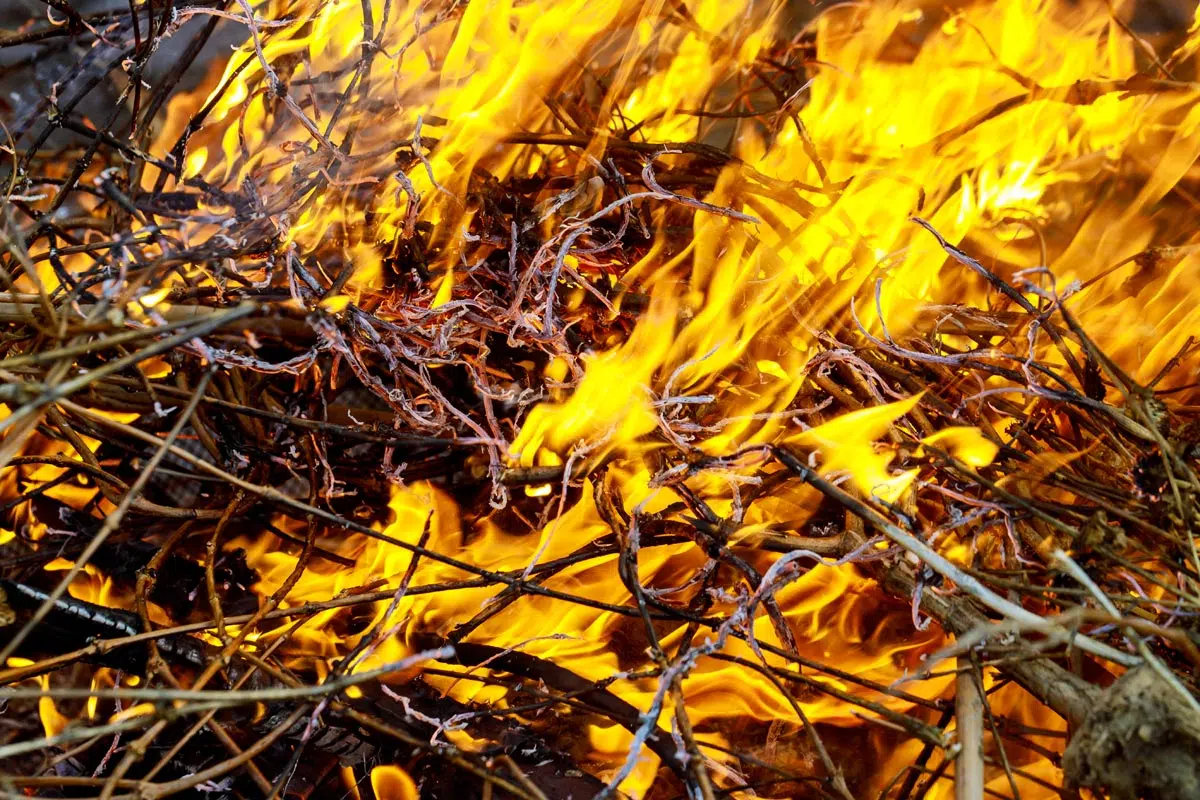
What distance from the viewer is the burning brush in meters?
1.50

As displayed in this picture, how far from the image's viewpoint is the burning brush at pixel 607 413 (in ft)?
4.94

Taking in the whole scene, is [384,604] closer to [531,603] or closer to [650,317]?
[531,603]

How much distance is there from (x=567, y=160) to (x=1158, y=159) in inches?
68.1

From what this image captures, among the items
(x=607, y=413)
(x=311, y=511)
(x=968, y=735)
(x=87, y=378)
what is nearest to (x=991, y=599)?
(x=968, y=735)

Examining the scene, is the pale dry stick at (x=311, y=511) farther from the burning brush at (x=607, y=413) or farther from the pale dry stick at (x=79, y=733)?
the pale dry stick at (x=79, y=733)

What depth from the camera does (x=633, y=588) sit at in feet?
4.95

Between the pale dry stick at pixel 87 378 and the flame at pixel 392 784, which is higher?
the pale dry stick at pixel 87 378

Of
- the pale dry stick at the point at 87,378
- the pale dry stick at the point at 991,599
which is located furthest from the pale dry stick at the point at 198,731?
the pale dry stick at the point at 991,599

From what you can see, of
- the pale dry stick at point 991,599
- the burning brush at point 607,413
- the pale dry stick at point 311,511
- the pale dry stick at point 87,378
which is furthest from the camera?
the burning brush at point 607,413

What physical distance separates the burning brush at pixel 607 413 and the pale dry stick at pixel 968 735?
0.04 ft

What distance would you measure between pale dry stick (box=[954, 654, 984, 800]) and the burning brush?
0.01m

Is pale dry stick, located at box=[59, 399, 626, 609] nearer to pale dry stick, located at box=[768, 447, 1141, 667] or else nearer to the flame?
the flame

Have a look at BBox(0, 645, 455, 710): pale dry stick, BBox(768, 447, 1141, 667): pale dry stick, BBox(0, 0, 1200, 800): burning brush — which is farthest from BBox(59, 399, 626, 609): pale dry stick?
BBox(768, 447, 1141, 667): pale dry stick

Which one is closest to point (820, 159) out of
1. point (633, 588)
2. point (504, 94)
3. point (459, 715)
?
point (504, 94)
